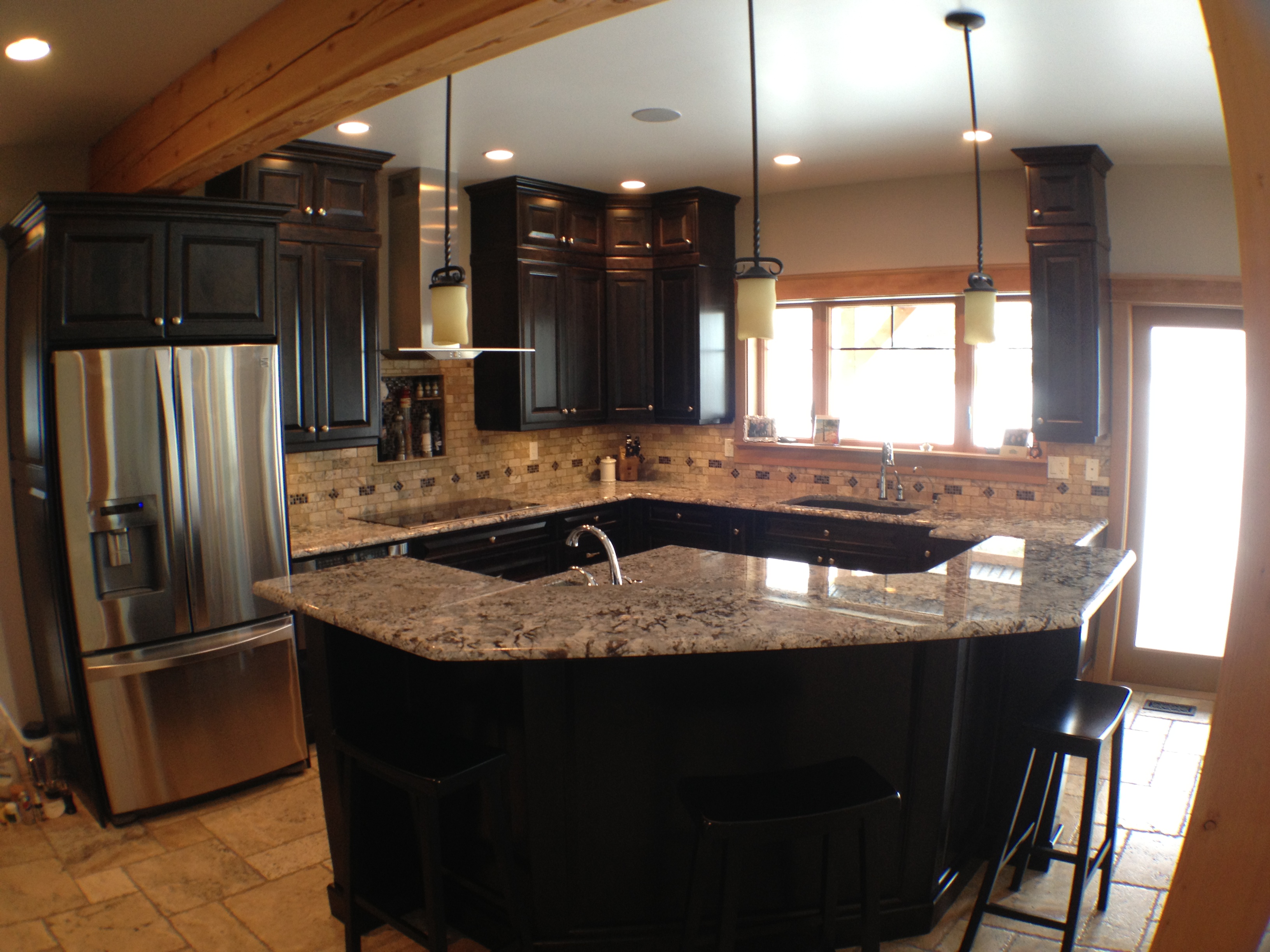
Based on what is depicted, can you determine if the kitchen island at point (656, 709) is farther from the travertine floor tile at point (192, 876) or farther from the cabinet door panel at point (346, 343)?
the cabinet door panel at point (346, 343)

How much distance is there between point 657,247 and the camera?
18.2 feet

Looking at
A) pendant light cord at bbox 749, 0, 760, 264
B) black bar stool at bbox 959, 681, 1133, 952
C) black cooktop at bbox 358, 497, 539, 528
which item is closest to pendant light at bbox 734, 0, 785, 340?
pendant light cord at bbox 749, 0, 760, 264

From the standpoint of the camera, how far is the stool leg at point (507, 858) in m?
2.26

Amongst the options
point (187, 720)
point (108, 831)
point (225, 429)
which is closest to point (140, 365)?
point (225, 429)

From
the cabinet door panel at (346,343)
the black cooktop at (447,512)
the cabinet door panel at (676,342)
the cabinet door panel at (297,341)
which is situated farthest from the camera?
the cabinet door panel at (676,342)

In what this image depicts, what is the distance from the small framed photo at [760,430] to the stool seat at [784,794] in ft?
11.8

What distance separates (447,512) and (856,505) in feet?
7.41

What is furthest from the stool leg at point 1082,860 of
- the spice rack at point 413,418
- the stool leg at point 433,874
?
the spice rack at point 413,418

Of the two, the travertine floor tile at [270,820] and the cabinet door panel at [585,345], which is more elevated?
the cabinet door panel at [585,345]

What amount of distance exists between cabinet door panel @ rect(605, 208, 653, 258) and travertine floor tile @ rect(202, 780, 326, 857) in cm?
335

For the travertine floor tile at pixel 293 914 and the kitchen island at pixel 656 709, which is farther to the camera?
the travertine floor tile at pixel 293 914

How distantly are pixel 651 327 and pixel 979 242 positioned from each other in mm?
2753

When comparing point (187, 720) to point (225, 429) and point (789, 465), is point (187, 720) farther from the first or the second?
point (789, 465)

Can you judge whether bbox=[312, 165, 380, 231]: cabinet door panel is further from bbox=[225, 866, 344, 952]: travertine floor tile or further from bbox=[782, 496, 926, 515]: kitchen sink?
bbox=[225, 866, 344, 952]: travertine floor tile
